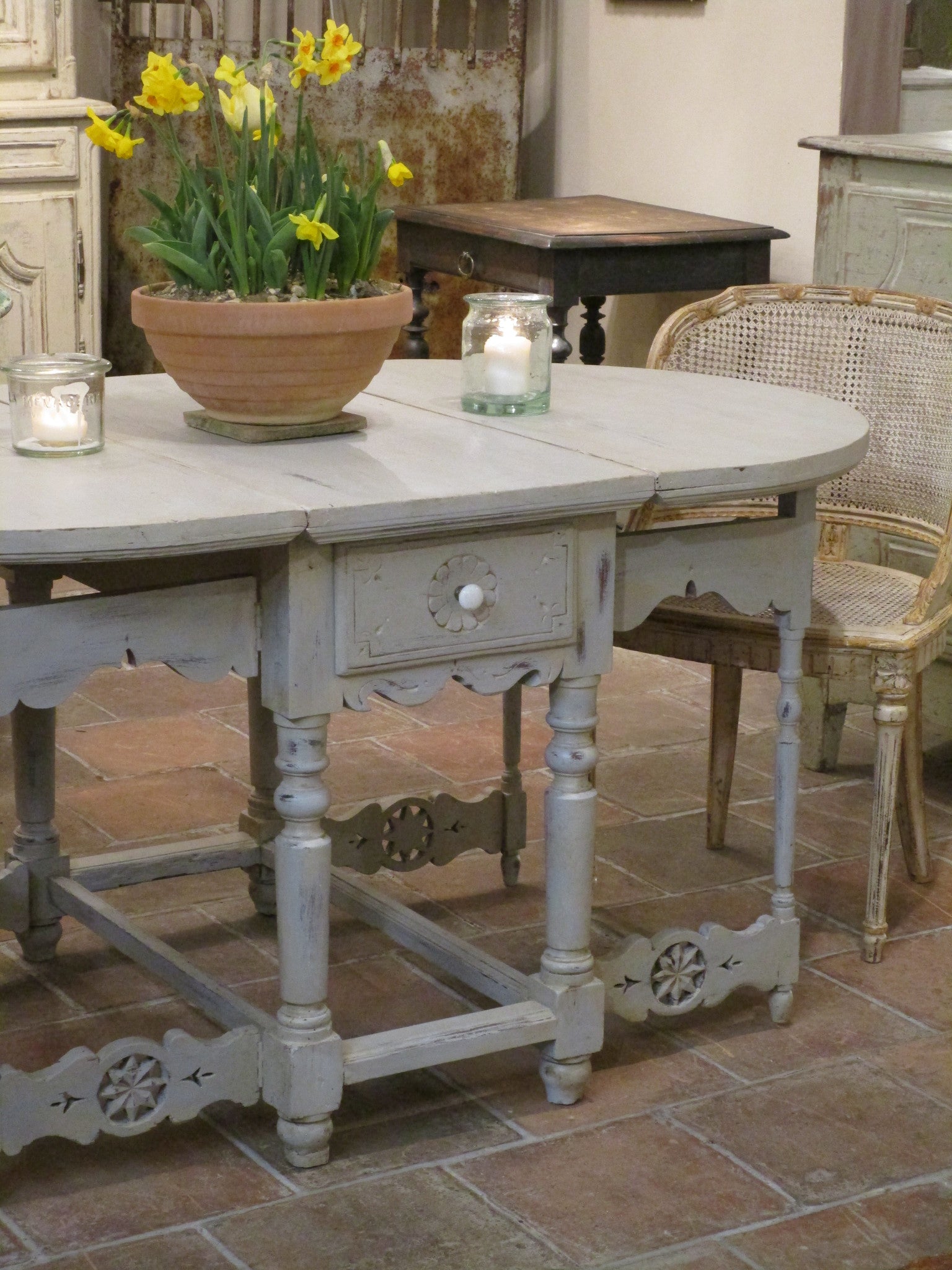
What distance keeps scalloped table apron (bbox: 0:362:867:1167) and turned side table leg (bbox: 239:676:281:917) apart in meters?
0.33

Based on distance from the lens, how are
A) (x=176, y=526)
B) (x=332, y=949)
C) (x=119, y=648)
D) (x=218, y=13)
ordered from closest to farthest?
1. (x=176, y=526)
2. (x=119, y=648)
3. (x=332, y=949)
4. (x=218, y=13)

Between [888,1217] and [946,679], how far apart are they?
1586mm

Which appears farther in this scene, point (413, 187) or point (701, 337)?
point (413, 187)

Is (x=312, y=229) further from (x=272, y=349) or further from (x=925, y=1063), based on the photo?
(x=925, y=1063)

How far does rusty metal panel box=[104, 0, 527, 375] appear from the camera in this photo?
490cm

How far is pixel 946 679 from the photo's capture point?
11.3 feet

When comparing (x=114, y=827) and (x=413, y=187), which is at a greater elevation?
(x=413, y=187)

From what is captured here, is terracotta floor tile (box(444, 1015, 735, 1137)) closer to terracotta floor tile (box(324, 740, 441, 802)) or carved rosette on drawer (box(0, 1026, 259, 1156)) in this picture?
carved rosette on drawer (box(0, 1026, 259, 1156))

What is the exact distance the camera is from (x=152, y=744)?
11.8 feet

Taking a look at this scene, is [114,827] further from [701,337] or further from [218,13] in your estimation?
[218,13]

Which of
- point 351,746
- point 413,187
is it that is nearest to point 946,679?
point 351,746

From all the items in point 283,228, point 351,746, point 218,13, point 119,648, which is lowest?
point 351,746

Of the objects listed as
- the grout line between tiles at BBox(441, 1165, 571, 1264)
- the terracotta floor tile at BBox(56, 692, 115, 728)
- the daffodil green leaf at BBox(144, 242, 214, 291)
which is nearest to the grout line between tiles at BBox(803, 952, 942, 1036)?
the grout line between tiles at BBox(441, 1165, 571, 1264)

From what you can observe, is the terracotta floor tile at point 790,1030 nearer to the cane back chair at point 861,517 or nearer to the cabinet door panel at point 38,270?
the cane back chair at point 861,517
